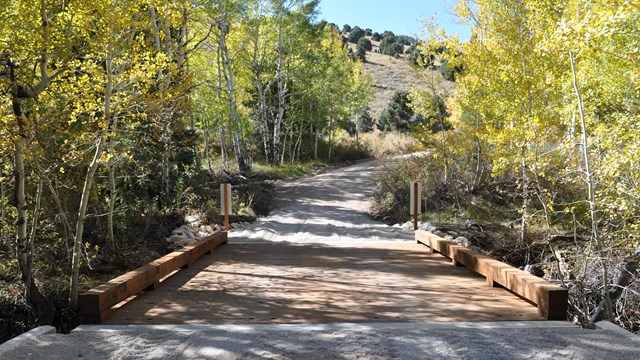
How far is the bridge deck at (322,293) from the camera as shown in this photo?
446 cm

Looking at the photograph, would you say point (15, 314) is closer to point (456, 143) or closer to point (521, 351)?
point (521, 351)

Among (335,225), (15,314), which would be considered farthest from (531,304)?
(335,225)

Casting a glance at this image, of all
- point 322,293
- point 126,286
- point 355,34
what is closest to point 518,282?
point 322,293

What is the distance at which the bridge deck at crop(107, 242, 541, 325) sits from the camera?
4.46m

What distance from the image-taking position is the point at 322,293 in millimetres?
5375

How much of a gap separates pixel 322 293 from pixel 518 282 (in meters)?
1.94

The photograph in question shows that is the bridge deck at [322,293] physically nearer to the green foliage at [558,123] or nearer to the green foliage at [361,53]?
the green foliage at [558,123]

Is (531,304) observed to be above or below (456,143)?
below

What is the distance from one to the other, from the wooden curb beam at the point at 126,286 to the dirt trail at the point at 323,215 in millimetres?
3596

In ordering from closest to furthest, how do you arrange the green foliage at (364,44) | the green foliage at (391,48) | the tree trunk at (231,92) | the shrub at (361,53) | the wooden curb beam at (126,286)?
the wooden curb beam at (126,286), the tree trunk at (231,92), the shrub at (361,53), the green foliage at (364,44), the green foliage at (391,48)

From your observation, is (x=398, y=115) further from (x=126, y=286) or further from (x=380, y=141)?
(x=126, y=286)

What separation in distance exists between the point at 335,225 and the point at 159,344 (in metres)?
9.88

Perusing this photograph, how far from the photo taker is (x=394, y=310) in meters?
4.63

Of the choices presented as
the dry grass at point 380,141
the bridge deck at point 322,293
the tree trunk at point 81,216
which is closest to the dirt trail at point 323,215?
the bridge deck at point 322,293
